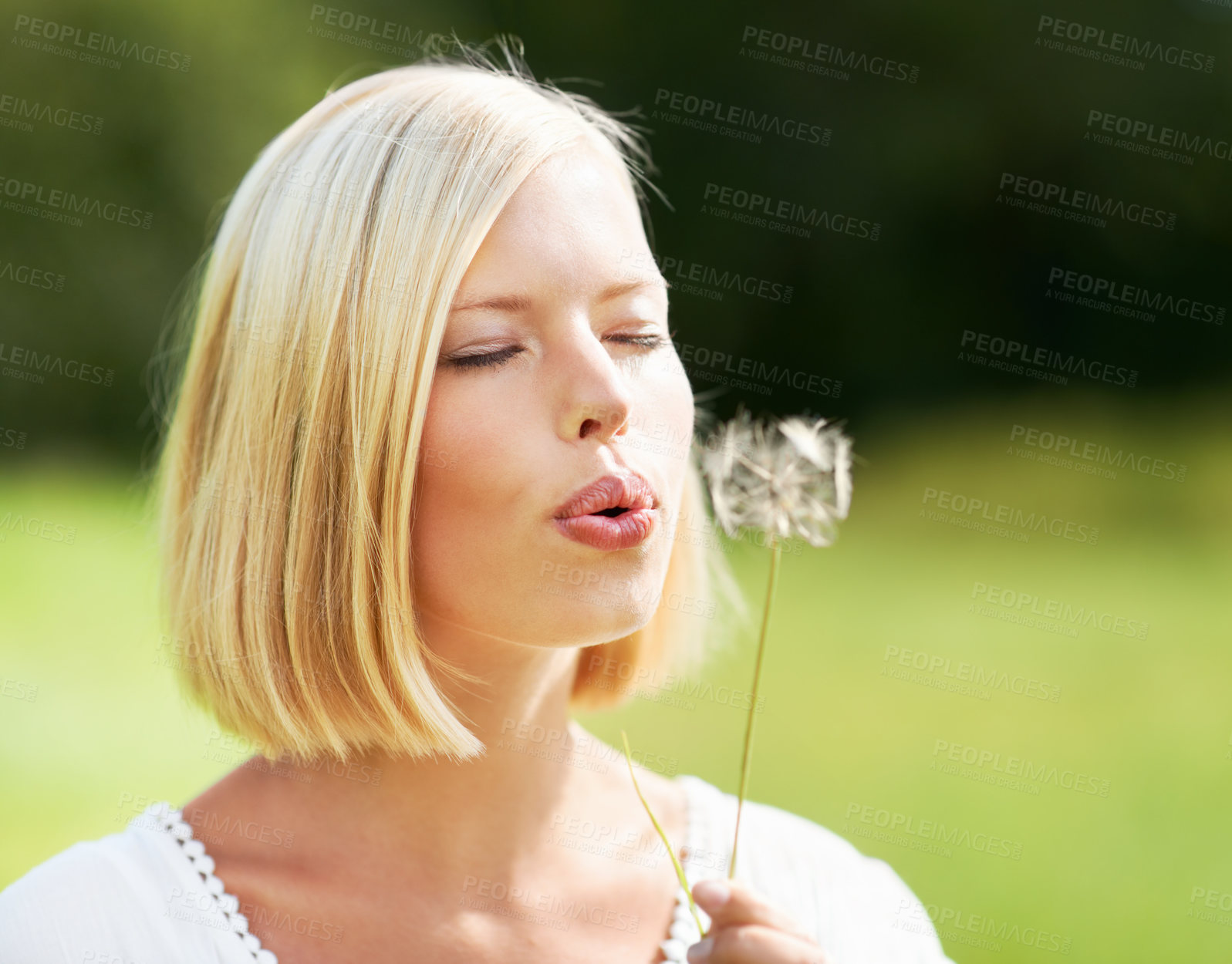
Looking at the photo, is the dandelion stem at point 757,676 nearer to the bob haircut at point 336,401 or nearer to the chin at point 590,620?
the chin at point 590,620

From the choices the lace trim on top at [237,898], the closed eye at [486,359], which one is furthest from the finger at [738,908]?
the closed eye at [486,359]

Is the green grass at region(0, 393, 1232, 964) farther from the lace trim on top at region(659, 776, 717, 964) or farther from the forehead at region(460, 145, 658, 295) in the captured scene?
the forehead at region(460, 145, 658, 295)

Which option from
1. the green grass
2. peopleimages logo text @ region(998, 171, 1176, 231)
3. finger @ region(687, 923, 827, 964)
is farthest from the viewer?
peopleimages logo text @ region(998, 171, 1176, 231)

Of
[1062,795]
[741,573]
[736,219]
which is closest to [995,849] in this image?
[1062,795]

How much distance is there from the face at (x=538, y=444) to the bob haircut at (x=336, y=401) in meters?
0.04

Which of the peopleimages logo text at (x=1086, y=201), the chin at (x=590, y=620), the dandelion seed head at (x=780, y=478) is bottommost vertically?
the chin at (x=590, y=620)

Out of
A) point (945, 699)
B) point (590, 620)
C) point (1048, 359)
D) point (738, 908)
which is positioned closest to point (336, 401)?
point (590, 620)

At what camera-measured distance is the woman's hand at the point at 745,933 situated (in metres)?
1.25

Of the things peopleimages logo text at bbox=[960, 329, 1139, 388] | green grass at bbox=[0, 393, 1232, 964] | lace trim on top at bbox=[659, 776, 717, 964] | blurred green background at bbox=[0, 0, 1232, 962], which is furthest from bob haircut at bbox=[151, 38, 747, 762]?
peopleimages logo text at bbox=[960, 329, 1139, 388]

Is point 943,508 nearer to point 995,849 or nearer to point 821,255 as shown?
point 821,255

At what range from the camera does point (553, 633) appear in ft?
4.78

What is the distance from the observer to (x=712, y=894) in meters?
1.28

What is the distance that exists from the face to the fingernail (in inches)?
14.5

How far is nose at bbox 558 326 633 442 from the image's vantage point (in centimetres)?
141
